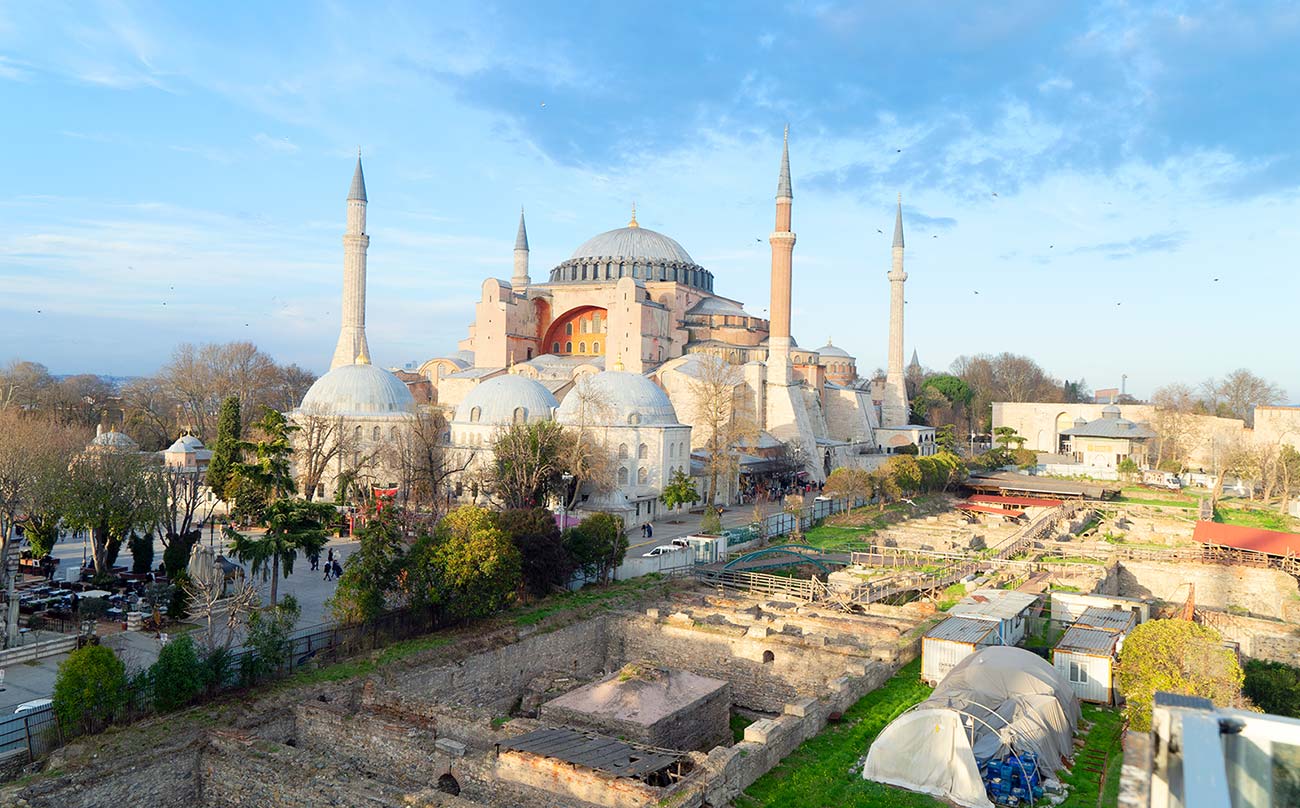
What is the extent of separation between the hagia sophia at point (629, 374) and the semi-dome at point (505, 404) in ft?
0.19

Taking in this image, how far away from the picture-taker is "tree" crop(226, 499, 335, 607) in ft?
49.3

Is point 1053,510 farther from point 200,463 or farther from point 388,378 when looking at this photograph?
point 200,463

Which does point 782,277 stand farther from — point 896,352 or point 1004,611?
point 1004,611

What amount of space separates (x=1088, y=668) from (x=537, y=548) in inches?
373

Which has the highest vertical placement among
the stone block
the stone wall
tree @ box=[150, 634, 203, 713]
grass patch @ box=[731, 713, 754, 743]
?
tree @ box=[150, 634, 203, 713]

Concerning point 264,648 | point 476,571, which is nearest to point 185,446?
point 476,571

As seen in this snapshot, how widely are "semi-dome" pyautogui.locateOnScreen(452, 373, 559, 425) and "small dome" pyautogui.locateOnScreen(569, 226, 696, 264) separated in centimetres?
1932

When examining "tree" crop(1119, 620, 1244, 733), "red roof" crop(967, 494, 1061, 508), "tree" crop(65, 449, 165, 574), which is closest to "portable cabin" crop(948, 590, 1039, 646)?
"tree" crop(1119, 620, 1244, 733)

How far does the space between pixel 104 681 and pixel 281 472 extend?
8.02 metres

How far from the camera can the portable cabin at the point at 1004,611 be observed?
45.9ft

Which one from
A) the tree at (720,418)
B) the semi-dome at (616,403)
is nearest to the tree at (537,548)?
the semi-dome at (616,403)

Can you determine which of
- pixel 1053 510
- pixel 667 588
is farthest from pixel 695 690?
pixel 1053 510

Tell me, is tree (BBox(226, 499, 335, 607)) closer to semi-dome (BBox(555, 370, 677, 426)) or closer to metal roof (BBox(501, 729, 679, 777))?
metal roof (BBox(501, 729, 679, 777))

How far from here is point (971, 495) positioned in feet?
134
